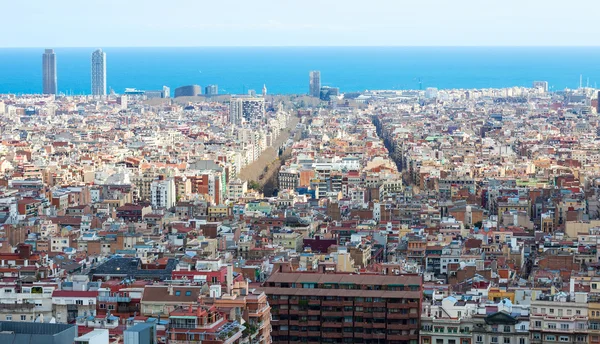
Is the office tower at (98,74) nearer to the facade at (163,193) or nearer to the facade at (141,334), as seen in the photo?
the facade at (163,193)

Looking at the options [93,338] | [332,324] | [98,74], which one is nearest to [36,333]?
[93,338]

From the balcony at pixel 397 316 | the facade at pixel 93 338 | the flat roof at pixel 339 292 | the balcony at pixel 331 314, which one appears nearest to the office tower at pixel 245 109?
the flat roof at pixel 339 292

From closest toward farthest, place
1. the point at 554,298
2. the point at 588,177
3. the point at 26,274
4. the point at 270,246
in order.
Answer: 1. the point at 554,298
2. the point at 26,274
3. the point at 270,246
4. the point at 588,177

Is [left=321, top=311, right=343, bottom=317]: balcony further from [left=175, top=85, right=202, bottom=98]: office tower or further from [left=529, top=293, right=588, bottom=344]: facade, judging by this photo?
[left=175, top=85, right=202, bottom=98]: office tower

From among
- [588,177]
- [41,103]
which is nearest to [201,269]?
[588,177]

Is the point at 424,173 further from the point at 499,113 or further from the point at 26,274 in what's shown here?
the point at 499,113

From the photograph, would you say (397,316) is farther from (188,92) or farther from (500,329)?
(188,92)

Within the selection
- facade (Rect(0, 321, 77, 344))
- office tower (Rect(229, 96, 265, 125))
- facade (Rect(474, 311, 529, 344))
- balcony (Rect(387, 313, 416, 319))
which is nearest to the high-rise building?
office tower (Rect(229, 96, 265, 125))

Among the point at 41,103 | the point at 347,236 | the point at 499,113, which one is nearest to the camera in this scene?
the point at 347,236
